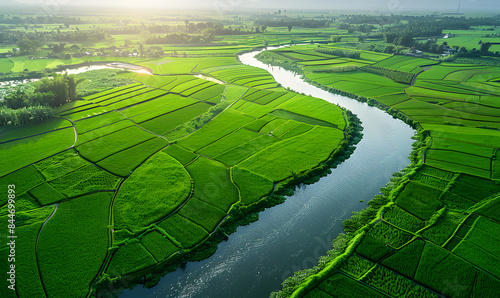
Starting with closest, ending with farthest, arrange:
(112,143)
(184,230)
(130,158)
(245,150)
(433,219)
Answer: (184,230), (433,219), (130,158), (245,150), (112,143)

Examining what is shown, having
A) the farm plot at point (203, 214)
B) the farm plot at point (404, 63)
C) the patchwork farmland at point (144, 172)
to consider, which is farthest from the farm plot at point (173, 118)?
the farm plot at point (404, 63)

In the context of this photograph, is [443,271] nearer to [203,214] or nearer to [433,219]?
[433,219]

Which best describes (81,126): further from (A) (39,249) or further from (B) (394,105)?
(B) (394,105)

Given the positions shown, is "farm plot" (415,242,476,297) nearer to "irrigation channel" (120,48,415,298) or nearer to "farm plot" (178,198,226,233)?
"irrigation channel" (120,48,415,298)

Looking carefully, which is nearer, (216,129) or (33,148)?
(33,148)

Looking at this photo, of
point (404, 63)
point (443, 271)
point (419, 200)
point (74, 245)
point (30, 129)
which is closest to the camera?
point (443, 271)

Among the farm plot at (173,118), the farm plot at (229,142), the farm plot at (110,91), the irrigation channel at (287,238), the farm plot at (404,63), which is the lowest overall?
the irrigation channel at (287,238)

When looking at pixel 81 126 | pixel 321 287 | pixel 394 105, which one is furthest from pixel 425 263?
pixel 81 126

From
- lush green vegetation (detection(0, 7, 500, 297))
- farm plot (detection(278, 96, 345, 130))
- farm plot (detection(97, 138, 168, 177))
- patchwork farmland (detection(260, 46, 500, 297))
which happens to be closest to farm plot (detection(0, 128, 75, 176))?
lush green vegetation (detection(0, 7, 500, 297))

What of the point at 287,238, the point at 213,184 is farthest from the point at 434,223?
the point at 213,184

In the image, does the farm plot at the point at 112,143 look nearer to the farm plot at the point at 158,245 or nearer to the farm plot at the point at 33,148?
the farm plot at the point at 33,148
